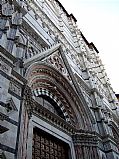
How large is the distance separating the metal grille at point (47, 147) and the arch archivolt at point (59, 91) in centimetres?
137

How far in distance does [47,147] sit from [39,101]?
1.63 meters

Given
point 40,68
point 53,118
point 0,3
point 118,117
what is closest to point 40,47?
point 40,68

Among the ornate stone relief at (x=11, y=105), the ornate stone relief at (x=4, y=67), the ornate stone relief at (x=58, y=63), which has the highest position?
the ornate stone relief at (x=58, y=63)

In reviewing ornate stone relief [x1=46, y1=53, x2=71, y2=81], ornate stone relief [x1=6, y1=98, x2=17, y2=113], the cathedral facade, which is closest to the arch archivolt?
the cathedral facade

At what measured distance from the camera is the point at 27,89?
17.8 ft

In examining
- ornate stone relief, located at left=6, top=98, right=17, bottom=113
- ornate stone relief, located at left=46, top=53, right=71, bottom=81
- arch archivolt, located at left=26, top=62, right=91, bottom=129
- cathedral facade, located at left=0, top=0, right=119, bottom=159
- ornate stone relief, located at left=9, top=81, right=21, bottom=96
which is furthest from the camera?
ornate stone relief, located at left=46, top=53, right=71, bottom=81

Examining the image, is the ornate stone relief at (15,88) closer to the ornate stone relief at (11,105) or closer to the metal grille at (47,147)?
the ornate stone relief at (11,105)

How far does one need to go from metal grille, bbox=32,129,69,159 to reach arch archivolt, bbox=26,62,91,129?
4.48ft

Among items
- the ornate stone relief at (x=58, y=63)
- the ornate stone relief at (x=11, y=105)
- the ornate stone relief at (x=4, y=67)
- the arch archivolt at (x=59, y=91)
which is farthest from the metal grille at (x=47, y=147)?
the ornate stone relief at (x=58, y=63)

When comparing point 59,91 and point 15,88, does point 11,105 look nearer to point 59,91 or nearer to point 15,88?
point 15,88

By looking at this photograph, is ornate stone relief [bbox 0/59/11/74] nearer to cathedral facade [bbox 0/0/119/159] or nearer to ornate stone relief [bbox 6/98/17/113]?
cathedral facade [bbox 0/0/119/159]

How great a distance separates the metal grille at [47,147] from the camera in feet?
18.8

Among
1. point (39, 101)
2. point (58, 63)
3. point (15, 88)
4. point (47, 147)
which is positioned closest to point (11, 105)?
point (15, 88)

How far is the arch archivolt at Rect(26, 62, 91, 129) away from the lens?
7011 millimetres
